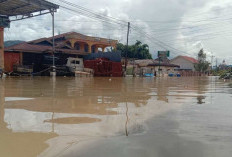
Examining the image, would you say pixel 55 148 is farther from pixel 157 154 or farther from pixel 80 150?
pixel 157 154

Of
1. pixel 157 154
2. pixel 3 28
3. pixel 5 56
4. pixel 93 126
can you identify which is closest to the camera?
pixel 157 154

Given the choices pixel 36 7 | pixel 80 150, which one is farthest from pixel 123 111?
pixel 36 7

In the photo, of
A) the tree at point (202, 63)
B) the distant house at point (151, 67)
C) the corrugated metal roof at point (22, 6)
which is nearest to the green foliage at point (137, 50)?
the distant house at point (151, 67)

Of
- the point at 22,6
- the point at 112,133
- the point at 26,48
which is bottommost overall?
the point at 112,133

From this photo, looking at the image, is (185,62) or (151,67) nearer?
(151,67)

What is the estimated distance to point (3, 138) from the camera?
3.10 meters

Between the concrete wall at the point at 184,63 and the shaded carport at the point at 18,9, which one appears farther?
the concrete wall at the point at 184,63

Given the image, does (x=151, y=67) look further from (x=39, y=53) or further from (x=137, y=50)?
(x=39, y=53)

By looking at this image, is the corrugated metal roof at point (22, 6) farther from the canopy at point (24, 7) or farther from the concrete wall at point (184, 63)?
the concrete wall at point (184, 63)

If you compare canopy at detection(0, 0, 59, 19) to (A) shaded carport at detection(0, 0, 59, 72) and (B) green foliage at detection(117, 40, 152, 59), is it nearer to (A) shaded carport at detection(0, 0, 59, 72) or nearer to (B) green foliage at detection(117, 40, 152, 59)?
(A) shaded carport at detection(0, 0, 59, 72)

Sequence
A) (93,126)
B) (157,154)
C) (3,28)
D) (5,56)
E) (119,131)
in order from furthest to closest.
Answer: (5,56) → (3,28) → (93,126) → (119,131) → (157,154)

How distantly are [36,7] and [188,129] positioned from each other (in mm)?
21037

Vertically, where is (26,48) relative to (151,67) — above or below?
above

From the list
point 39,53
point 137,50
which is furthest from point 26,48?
point 137,50
